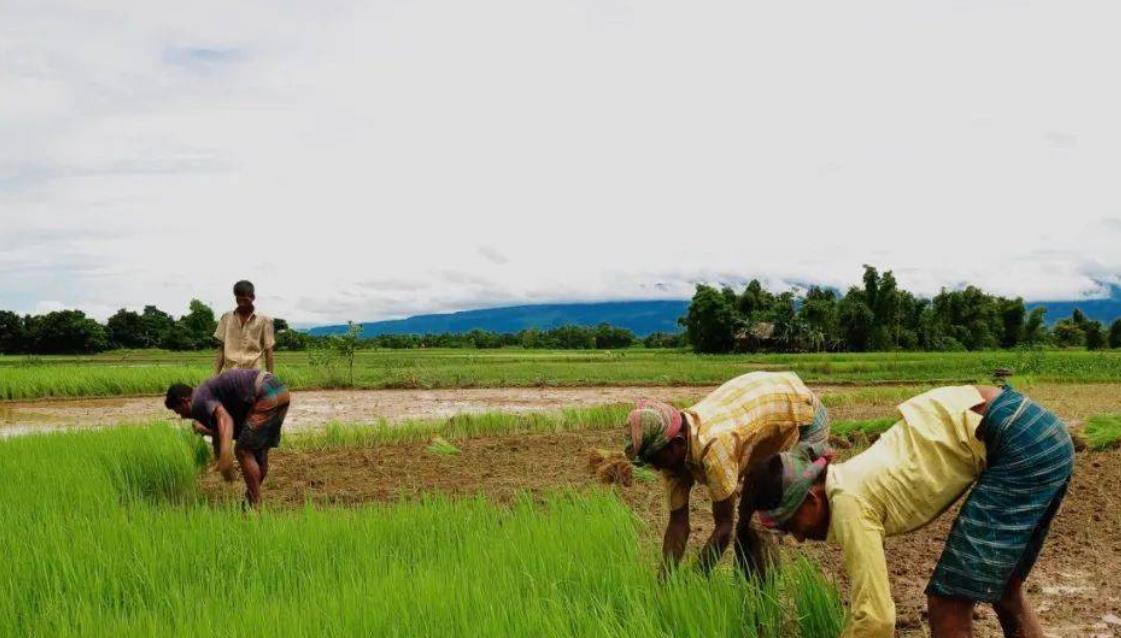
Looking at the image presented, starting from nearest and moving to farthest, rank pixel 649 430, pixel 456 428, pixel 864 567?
pixel 864 567, pixel 649 430, pixel 456 428

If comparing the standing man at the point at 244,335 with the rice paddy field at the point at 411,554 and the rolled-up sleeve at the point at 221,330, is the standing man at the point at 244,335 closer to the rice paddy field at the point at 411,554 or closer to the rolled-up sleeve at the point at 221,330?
the rolled-up sleeve at the point at 221,330

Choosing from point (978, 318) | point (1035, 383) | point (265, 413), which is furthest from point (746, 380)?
point (978, 318)

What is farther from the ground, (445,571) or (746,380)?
(746,380)

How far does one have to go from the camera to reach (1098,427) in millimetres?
8664

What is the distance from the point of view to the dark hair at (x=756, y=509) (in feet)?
8.27

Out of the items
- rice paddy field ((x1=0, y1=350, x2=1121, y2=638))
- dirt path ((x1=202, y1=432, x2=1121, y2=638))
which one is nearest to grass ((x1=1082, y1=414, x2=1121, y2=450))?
rice paddy field ((x1=0, y1=350, x2=1121, y2=638))

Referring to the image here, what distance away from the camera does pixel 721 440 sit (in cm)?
341

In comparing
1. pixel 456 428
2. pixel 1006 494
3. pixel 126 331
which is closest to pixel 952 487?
pixel 1006 494

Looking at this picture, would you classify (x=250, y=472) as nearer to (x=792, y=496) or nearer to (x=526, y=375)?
(x=792, y=496)

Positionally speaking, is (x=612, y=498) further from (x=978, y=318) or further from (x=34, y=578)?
(x=978, y=318)

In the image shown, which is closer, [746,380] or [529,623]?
[529,623]

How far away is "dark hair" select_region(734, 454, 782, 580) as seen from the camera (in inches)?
99.2

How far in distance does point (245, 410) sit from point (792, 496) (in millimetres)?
4434

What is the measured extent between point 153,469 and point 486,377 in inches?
723
